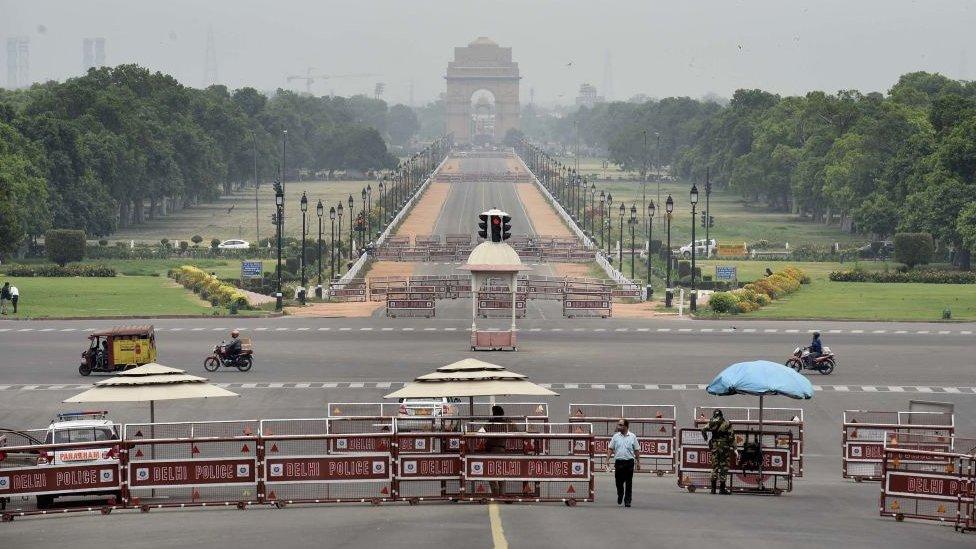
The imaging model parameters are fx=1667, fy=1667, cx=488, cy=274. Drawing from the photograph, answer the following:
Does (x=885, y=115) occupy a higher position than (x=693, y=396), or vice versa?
(x=885, y=115)

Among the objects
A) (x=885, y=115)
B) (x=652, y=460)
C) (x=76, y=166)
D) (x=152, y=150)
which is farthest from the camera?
(x=152, y=150)

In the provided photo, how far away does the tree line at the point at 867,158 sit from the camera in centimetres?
9594

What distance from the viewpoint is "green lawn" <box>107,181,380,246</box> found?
125 m

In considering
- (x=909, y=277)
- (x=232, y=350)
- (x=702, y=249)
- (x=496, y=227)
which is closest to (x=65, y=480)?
(x=232, y=350)

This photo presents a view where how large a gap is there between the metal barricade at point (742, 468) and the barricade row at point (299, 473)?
9.11ft

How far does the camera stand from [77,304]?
68.0 m

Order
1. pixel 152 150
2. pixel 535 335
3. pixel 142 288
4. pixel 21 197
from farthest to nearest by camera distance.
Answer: pixel 152 150 < pixel 21 197 < pixel 142 288 < pixel 535 335

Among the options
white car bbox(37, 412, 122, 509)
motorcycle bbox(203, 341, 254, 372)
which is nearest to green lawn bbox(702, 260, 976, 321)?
motorcycle bbox(203, 341, 254, 372)

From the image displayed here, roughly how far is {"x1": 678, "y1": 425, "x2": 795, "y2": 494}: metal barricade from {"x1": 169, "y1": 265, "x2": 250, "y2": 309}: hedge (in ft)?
133

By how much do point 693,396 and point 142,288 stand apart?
41308mm

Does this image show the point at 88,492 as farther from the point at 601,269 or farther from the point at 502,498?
the point at 601,269

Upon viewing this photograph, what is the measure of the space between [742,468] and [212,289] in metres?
46.8

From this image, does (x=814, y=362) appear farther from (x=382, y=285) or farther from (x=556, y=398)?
(x=382, y=285)

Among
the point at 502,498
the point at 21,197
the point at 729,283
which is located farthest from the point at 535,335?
the point at 21,197
